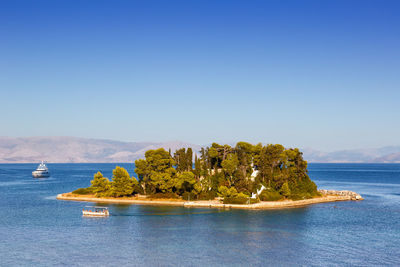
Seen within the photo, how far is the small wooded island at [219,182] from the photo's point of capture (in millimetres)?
125625

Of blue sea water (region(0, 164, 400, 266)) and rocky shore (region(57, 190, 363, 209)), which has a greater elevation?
rocky shore (region(57, 190, 363, 209))

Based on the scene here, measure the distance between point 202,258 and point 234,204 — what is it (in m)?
54.8

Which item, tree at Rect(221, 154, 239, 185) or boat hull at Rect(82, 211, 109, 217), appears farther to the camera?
tree at Rect(221, 154, 239, 185)

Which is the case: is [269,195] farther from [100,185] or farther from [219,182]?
[100,185]

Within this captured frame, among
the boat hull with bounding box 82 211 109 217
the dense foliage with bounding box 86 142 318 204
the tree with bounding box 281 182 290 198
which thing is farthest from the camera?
the tree with bounding box 281 182 290 198

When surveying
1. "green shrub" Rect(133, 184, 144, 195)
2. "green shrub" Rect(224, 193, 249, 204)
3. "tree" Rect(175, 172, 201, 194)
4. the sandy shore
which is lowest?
the sandy shore

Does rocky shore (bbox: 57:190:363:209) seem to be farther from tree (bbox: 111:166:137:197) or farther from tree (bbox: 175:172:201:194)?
tree (bbox: 175:172:201:194)

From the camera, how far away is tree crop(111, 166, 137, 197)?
438ft

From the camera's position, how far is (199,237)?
79.9m

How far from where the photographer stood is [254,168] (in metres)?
139

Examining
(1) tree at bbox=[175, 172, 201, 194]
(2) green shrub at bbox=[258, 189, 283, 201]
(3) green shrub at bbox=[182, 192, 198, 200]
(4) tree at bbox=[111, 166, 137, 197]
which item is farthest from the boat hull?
(2) green shrub at bbox=[258, 189, 283, 201]

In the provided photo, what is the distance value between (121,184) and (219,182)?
34.4m

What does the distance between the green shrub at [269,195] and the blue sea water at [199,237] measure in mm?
10439

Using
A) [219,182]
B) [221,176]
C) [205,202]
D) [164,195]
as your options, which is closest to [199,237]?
[205,202]
